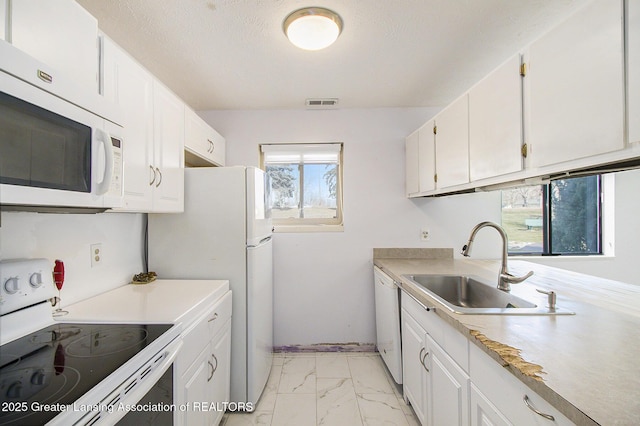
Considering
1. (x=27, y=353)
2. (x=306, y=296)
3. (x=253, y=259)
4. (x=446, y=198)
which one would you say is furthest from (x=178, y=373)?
(x=446, y=198)

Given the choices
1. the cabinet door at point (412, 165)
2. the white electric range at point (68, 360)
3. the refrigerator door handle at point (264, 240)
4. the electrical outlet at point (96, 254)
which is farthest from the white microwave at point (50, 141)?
the cabinet door at point (412, 165)

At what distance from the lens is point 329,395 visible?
1935mm

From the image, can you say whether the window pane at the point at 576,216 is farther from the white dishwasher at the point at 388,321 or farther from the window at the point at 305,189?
the window at the point at 305,189

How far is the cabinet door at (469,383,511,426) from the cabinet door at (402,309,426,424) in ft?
1.44

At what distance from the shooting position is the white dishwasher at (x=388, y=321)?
189cm

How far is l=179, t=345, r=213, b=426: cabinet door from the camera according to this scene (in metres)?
1.16

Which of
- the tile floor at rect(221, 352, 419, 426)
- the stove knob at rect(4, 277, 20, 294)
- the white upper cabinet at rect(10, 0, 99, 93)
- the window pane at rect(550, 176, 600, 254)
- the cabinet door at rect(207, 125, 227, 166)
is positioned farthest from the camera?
the window pane at rect(550, 176, 600, 254)

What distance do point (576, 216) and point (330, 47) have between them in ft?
9.09

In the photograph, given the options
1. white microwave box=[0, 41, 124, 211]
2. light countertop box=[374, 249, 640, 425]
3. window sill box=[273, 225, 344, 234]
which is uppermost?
white microwave box=[0, 41, 124, 211]

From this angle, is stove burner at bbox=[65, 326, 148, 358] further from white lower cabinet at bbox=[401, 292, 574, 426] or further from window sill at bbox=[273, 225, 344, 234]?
window sill at bbox=[273, 225, 344, 234]

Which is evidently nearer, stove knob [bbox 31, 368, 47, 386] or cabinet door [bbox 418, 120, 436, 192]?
stove knob [bbox 31, 368, 47, 386]

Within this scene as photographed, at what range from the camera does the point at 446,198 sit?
8.52 ft

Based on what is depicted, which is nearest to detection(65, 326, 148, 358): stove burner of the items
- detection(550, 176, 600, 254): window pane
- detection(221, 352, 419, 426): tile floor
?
detection(221, 352, 419, 426): tile floor

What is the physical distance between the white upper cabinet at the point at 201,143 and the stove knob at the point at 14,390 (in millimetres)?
1463
